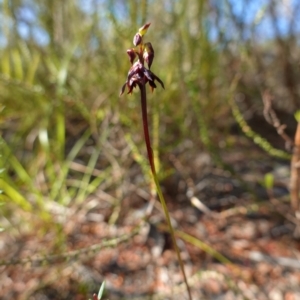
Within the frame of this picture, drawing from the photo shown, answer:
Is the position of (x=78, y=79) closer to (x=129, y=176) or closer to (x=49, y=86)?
(x=49, y=86)

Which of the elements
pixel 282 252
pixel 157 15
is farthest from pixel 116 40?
pixel 282 252

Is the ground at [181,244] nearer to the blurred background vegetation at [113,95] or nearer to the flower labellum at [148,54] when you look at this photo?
the blurred background vegetation at [113,95]

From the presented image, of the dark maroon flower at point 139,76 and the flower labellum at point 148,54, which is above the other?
the flower labellum at point 148,54

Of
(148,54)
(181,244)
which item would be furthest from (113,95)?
(148,54)

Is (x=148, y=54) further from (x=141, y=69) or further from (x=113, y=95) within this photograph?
(x=113, y=95)

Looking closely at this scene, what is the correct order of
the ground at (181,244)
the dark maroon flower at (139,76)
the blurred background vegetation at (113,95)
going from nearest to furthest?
the dark maroon flower at (139,76)
the ground at (181,244)
the blurred background vegetation at (113,95)

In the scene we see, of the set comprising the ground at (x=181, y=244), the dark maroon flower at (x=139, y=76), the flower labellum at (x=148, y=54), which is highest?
the flower labellum at (x=148, y=54)

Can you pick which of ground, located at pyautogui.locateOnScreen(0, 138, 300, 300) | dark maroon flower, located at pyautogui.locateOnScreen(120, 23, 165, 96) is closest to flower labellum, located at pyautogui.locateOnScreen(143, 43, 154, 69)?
dark maroon flower, located at pyautogui.locateOnScreen(120, 23, 165, 96)

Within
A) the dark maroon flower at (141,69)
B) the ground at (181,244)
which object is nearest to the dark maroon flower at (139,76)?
the dark maroon flower at (141,69)
